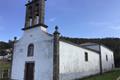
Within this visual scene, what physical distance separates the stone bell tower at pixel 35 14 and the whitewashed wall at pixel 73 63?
3.88m

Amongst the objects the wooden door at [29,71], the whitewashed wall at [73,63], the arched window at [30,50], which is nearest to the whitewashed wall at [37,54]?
the arched window at [30,50]

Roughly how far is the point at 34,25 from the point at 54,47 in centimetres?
454

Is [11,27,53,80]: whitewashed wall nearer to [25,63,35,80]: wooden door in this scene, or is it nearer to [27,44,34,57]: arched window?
[27,44,34,57]: arched window

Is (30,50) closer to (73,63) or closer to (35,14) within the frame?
(35,14)

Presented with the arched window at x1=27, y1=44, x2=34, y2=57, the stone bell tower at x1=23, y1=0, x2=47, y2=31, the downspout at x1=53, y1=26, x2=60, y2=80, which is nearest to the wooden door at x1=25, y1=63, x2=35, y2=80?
the arched window at x1=27, y1=44, x2=34, y2=57

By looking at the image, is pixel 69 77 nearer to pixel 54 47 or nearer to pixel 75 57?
pixel 75 57

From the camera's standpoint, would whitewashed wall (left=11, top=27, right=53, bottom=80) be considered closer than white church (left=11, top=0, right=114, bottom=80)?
No

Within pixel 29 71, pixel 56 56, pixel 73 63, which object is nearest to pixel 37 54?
pixel 29 71

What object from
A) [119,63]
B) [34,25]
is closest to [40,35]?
[34,25]

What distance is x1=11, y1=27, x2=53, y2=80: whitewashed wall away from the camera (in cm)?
1673

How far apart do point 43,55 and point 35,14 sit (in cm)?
557

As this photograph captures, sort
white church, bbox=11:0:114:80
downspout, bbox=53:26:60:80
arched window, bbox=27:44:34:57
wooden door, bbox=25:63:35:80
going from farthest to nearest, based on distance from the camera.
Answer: arched window, bbox=27:44:34:57 < wooden door, bbox=25:63:35:80 < white church, bbox=11:0:114:80 < downspout, bbox=53:26:60:80

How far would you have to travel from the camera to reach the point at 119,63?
37.6 m

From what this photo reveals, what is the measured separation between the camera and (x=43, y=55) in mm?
17312
